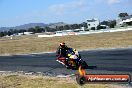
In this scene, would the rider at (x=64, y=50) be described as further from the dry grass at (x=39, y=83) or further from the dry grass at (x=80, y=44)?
the dry grass at (x=80, y=44)

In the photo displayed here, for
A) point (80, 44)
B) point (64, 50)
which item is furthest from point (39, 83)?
point (80, 44)

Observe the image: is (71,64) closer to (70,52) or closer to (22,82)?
(70,52)

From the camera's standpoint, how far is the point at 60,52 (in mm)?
21875

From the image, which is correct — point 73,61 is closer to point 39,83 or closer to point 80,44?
point 39,83

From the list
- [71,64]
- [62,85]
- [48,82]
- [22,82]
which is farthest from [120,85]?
[71,64]

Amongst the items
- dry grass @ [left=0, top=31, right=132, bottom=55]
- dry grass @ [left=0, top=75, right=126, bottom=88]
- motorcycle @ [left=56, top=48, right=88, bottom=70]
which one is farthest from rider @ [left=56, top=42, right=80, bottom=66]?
dry grass @ [left=0, top=31, right=132, bottom=55]

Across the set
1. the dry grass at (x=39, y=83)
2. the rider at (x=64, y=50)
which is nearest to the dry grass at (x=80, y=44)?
the rider at (x=64, y=50)

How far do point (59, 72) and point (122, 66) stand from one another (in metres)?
3.74

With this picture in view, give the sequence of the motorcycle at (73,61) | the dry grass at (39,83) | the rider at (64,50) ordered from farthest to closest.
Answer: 1. the rider at (64,50)
2. the motorcycle at (73,61)
3. the dry grass at (39,83)

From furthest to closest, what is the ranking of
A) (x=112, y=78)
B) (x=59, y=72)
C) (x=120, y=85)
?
(x=59, y=72)
(x=120, y=85)
(x=112, y=78)

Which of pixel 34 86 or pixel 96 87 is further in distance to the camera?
pixel 34 86

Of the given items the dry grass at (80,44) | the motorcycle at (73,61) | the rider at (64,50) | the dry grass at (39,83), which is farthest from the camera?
the dry grass at (80,44)

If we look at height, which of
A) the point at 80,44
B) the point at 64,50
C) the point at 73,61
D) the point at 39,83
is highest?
the point at 64,50

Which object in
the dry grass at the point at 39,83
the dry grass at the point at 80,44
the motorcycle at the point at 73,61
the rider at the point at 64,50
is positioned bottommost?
the dry grass at the point at 80,44
